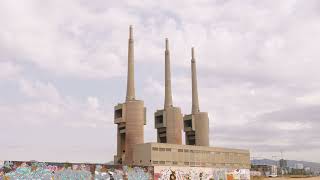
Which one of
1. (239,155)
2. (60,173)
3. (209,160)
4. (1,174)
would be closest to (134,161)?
(209,160)

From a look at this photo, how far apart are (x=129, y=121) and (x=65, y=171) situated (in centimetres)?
6208

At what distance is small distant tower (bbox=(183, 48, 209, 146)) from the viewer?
155125 millimetres

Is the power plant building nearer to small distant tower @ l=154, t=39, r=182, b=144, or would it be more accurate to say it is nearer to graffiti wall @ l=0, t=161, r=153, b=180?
small distant tower @ l=154, t=39, r=182, b=144

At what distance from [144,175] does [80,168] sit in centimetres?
1798

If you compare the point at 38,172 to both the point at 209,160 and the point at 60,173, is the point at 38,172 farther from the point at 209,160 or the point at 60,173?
the point at 209,160

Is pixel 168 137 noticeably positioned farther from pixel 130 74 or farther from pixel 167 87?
pixel 130 74

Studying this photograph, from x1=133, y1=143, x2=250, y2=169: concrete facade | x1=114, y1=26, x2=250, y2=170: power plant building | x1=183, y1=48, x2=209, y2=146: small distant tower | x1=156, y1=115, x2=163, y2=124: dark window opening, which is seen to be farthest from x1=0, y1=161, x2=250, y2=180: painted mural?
x1=183, y1=48, x2=209, y2=146: small distant tower

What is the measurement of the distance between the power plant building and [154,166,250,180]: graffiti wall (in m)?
4.21

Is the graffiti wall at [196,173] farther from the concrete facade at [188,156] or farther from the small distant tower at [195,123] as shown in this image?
the small distant tower at [195,123]

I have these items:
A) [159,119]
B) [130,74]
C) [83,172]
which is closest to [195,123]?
[159,119]

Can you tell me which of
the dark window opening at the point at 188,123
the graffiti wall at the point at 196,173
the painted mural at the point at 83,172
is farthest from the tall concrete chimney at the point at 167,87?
the painted mural at the point at 83,172

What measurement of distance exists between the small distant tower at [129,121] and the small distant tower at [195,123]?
31.1m

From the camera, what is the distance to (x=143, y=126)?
13088 cm

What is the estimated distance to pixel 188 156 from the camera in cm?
11931
